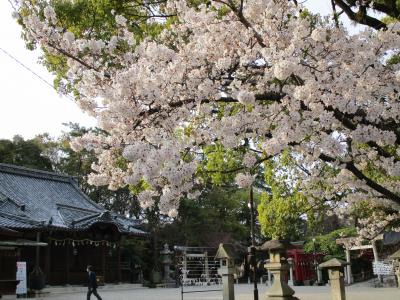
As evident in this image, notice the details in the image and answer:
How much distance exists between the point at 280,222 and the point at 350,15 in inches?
249

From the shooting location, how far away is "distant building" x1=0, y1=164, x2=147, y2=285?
23219 mm

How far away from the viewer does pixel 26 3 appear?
760 cm

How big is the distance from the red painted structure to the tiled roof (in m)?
10.1

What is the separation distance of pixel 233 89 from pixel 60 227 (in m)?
19.5

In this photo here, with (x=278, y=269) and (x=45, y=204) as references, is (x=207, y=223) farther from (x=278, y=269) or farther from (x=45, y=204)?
(x=278, y=269)

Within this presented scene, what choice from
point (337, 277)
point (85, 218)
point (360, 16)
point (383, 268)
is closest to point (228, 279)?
point (337, 277)

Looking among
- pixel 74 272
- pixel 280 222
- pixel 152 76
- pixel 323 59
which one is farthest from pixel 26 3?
pixel 74 272

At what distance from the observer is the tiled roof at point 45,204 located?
76.4 ft

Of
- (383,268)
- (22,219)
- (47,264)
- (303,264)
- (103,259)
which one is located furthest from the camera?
(303,264)

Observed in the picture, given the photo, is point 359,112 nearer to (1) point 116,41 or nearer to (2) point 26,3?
(1) point 116,41

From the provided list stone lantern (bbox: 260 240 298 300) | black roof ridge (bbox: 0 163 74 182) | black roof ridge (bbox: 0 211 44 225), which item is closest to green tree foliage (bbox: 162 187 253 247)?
black roof ridge (bbox: 0 163 74 182)

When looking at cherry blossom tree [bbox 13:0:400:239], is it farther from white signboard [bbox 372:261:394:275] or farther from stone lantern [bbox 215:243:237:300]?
white signboard [bbox 372:261:394:275]

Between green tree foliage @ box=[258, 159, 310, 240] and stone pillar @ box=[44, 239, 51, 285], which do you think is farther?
stone pillar @ box=[44, 239, 51, 285]

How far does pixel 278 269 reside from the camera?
35.5 ft
